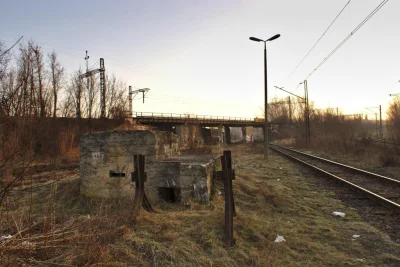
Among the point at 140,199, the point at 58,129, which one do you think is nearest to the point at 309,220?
the point at 140,199

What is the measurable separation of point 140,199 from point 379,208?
5447mm

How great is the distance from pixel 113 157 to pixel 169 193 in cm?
175

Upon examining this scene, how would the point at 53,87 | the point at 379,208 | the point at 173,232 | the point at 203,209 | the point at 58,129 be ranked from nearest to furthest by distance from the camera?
the point at 173,232
the point at 203,209
the point at 379,208
the point at 58,129
the point at 53,87

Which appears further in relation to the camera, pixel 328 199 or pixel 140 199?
pixel 328 199

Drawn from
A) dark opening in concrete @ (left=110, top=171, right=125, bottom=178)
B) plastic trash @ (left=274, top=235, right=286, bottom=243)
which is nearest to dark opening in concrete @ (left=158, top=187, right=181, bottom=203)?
dark opening in concrete @ (left=110, top=171, right=125, bottom=178)

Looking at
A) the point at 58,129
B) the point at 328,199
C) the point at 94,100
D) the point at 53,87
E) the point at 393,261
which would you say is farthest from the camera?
the point at 94,100

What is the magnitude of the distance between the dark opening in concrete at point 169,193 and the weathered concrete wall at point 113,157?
497 millimetres

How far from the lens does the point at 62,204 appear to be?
286 inches

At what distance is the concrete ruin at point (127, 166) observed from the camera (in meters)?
6.82

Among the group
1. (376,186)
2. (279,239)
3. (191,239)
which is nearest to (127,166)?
(191,239)

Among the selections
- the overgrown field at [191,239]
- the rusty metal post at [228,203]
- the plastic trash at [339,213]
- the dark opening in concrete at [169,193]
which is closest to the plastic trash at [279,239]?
the overgrown field at [191,239]

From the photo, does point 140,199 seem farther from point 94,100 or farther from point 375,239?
point 94,100

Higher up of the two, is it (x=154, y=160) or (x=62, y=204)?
(x=154, y=160)

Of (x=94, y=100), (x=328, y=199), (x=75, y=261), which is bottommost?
(x=328, y=199)
